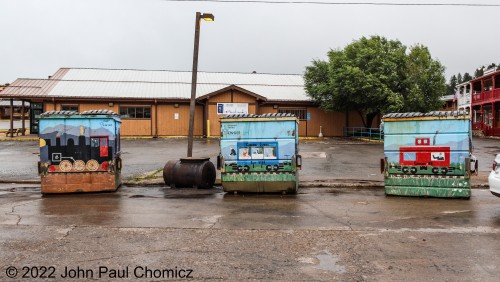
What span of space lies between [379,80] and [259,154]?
21.8m

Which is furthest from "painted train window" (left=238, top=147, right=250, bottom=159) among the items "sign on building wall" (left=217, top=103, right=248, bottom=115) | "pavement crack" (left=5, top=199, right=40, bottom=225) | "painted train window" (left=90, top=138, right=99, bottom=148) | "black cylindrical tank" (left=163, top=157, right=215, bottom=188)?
"sign on building wall" (left=217, top=103, right=248, bottom=115)

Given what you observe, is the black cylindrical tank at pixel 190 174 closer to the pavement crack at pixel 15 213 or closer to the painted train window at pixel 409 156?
the pavement crack at pixel 15 213

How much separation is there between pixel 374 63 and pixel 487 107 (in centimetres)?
2159

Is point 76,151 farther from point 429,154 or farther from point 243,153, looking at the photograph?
point 429,154

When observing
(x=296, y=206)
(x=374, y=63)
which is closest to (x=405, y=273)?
(x=296, y=206)

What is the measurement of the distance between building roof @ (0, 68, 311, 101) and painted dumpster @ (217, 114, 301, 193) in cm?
2148

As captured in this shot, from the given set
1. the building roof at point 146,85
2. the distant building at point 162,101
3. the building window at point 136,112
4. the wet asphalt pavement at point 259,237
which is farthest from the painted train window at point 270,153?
the building window at point 136,112

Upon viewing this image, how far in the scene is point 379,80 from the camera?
99.6ft

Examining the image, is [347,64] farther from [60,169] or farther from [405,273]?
[405,273]

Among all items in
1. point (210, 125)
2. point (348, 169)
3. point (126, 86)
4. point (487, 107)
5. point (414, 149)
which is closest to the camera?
point (414, 149)

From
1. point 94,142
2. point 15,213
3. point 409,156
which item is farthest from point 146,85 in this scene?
point 409,156

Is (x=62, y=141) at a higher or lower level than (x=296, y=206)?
higher

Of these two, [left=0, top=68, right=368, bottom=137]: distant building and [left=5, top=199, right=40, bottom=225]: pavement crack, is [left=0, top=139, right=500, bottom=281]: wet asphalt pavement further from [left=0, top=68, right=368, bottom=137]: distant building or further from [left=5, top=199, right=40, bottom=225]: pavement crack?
[left=0, top=68, right=368, bottom=137]: distant building

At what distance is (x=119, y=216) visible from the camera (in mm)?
8094
